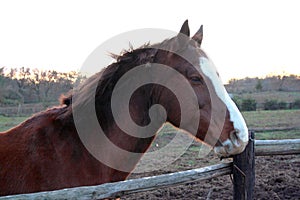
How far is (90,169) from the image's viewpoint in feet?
8.95

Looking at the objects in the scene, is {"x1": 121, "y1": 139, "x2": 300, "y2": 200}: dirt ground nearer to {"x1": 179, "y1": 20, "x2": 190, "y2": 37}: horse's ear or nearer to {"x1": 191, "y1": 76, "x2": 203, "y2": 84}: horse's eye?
{"x1": 191, "y1": 76, "x2": 203, "y2": 84}: horse's eye

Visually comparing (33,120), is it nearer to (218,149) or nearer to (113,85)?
(113,85)

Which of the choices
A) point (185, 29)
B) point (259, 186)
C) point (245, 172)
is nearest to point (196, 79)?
point (185, 29)

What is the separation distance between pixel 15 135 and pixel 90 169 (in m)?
0.72

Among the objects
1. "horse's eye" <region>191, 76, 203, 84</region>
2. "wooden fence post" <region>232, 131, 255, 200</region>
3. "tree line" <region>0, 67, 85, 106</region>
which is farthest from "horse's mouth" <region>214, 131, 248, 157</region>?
"tree line" <region>0, 67, 85, 106</region>

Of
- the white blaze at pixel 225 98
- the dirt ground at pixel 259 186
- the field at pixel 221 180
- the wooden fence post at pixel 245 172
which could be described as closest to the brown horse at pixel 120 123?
the white blaze at pixel 225 98

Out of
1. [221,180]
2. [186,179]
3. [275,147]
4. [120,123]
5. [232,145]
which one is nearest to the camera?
[232,145]

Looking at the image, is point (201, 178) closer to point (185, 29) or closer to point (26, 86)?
point (185, 29)

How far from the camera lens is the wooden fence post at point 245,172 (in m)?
3.27

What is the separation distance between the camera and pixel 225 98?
8.73ft

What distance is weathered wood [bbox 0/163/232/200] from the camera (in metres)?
2.36

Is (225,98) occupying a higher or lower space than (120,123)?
higher

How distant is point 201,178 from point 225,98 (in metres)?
0.93

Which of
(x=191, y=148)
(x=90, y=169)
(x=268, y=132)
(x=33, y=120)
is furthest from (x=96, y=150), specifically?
(x=268, y=132)
